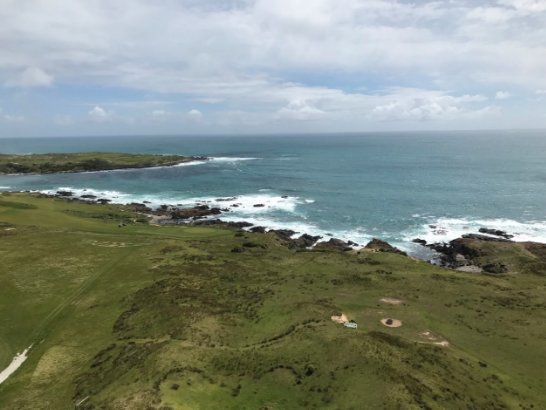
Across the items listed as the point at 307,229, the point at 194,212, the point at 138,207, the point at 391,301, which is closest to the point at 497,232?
the point at 307,229

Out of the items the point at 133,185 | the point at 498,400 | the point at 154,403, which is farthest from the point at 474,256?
the point at 133,185

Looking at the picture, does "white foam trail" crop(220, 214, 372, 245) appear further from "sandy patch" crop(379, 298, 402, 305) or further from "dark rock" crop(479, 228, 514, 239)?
"sandy patch" crop(379, 298, 402, 305)

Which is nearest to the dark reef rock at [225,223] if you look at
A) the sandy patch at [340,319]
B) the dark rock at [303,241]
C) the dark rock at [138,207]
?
the dark rock at [303,241]

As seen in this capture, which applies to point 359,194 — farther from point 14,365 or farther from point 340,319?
point 14,365

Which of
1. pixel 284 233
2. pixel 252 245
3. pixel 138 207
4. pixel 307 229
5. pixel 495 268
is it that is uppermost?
pixel 138 207

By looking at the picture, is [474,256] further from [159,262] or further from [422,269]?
[159,262]
